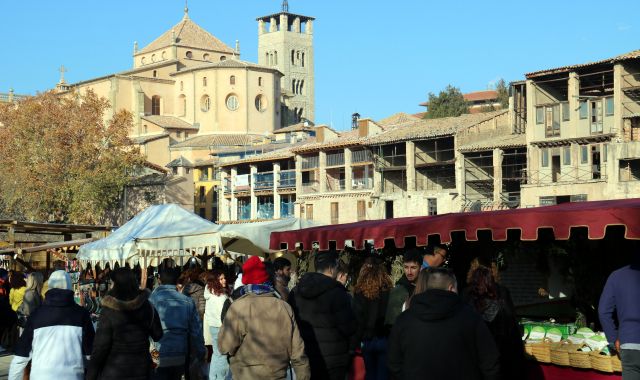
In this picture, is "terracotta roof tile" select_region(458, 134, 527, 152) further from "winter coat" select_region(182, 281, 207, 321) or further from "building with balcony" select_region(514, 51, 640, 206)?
"winter coat" select_region(182, 281, 207, 321)

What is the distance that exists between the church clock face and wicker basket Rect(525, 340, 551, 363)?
8082 centimetres

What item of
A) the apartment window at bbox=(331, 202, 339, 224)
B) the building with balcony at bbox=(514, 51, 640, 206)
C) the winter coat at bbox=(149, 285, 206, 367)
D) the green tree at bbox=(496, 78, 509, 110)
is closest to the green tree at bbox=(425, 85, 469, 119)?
the green tree at bbox=(496, 78, 509, 110)

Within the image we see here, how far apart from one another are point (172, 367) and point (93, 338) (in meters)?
0.87

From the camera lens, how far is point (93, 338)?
7.47m

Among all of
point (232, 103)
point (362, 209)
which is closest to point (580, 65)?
point (362, 209)

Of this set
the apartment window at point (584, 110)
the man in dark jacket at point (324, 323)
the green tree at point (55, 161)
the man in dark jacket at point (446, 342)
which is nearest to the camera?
the man in dark jacket at point (446, 342)

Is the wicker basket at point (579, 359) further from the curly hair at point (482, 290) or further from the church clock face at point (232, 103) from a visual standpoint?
the church clock face at point (232, 103)

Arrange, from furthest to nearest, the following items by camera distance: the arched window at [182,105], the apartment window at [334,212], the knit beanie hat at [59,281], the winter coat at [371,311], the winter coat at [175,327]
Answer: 1. the arched window at [182,105]
2. the apartment window at [334,212]
3. the winter coat at [371,311]
4. the winter coat at [175,327]
5. the knit beanie hat at [59,281]

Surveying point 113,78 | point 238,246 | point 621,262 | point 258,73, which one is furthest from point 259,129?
point 621,262

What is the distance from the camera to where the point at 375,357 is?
28.8 ft

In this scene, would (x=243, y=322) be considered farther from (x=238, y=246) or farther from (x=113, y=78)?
(x=113, y=78)

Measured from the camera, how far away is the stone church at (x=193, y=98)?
87.2 meters

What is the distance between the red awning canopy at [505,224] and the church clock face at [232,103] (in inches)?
2992

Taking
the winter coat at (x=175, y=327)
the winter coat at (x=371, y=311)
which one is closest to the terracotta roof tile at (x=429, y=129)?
the winter coat at (x=371, y=311)
